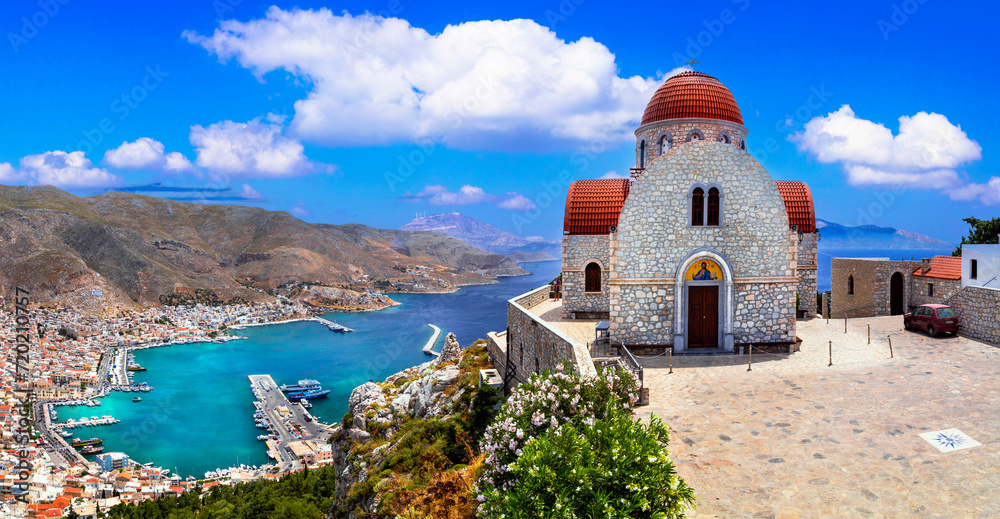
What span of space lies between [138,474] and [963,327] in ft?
169

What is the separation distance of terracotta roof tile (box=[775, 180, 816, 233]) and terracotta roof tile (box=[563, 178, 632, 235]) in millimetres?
5164

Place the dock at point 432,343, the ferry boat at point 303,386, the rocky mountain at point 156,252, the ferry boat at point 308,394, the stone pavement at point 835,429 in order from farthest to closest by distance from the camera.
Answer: the rocky mountain at point 156,252 → the dock at point 432,343 → the ferry boat at point 303,386 → the ferry boat at point 308,394 → the stone pavement at point 835,429

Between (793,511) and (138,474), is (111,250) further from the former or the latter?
(793,511)

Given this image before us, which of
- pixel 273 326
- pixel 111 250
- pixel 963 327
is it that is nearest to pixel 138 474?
pixel 963 327

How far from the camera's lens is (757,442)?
23.8 feet

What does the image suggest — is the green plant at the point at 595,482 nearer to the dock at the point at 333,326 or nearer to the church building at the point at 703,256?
the church building at the point at 703,256

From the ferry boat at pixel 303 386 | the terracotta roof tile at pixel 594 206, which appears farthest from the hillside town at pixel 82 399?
the terracotta roof tile at pixel 594 206

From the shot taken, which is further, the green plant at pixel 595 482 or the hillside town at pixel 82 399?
the hillside town at pixel 82 399

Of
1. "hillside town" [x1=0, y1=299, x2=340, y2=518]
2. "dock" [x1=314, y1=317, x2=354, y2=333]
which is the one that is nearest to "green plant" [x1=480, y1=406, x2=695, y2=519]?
"hillside town" [x1=0, y1=299, x2=340, y2=518]

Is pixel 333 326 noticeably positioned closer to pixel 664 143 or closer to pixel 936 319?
pixel 664 143

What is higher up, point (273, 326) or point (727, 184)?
point (727, 184)

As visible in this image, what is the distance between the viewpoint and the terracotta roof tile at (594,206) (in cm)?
1730

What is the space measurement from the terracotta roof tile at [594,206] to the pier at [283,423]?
3663 cm

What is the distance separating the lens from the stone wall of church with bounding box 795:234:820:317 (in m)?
17.0
